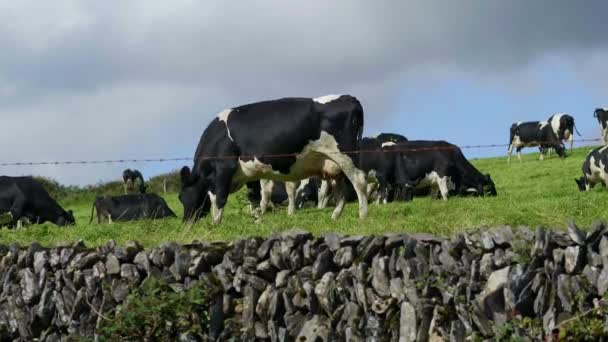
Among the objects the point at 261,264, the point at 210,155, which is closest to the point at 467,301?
the point at 261,264

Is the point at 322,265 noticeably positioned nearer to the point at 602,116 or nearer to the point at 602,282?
the point at 602,282

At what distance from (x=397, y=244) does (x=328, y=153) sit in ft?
26.4

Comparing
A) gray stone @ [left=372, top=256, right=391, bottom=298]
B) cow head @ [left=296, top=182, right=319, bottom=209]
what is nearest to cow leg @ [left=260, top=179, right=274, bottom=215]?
cow head @ [left=296, top=182, right=319, bottom=209]

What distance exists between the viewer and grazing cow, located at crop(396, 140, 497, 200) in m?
29.0

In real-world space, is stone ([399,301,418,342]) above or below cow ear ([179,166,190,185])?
below

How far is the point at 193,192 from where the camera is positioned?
1939cm

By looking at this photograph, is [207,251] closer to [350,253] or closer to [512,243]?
[350,253]

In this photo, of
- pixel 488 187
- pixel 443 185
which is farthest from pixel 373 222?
Answer: pixel 488 187

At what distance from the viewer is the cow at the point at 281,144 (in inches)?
700

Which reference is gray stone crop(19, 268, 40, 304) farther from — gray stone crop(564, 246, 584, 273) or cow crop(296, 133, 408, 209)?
cow crop(296, 133, 408, 209)

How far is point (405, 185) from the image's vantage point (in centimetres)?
2981

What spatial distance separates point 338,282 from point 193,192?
9.79 meters

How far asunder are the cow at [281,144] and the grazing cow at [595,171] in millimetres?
12257

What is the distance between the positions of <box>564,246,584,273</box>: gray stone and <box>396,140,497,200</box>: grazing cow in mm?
19859
